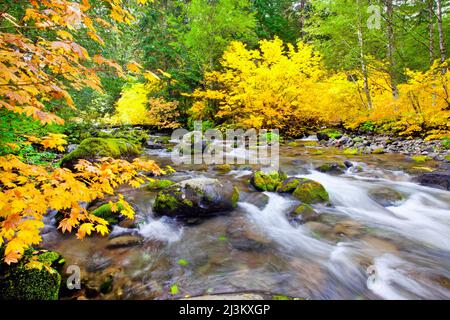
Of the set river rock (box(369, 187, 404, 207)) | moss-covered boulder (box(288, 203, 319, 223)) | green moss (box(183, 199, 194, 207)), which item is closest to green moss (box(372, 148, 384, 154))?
river rock (box(369, 187, 404, 207))

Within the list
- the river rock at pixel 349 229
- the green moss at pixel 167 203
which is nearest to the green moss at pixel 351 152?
the river rock at pixel 349 229

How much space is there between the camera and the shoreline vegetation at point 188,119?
2357 mm

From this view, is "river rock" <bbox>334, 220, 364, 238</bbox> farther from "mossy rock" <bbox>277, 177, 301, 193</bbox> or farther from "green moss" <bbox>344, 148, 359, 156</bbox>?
"green moss" <bbox>344, 148, 359, 156</bbox>

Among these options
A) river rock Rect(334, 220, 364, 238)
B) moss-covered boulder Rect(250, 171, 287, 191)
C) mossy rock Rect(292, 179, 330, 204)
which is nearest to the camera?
river rock Rect(334, 220, 364, 238)

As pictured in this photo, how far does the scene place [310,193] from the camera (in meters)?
5.18

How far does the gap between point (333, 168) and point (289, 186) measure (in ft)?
9.07

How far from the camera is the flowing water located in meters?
2.88

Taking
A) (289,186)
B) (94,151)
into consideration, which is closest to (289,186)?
(289,186)

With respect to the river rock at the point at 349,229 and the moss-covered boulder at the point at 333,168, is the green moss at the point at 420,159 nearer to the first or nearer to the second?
the moss-covered boulder at the point at 333,168

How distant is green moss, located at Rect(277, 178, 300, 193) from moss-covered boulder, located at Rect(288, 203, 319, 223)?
0.70 m

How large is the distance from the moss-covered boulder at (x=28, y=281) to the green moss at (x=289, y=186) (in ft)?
14.3

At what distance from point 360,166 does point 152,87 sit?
533 inches
